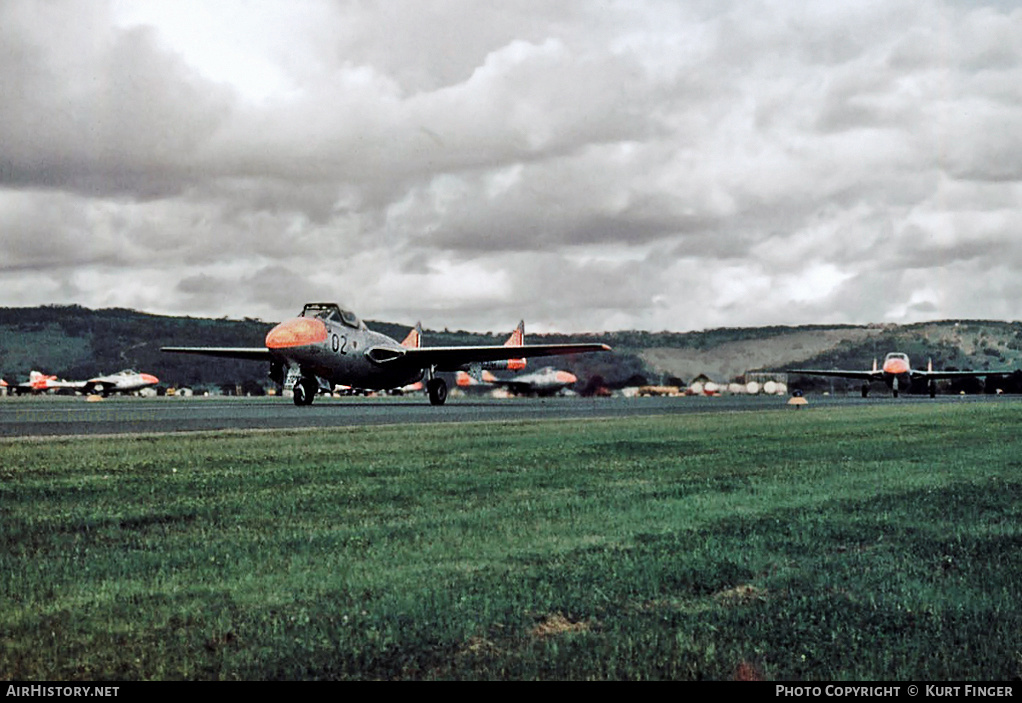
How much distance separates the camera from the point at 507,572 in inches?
247

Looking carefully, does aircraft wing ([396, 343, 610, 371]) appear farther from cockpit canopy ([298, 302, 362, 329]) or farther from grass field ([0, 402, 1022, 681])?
grass field ([0, 402, 1022, 681])

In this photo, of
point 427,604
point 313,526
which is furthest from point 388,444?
point 427,604

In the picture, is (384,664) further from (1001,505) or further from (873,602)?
(1001,505)

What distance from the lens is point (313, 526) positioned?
8102mm

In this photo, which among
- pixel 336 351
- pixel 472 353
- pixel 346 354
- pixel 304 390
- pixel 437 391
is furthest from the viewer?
pixel 437 391

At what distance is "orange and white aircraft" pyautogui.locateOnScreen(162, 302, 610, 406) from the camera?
3659 centimetres

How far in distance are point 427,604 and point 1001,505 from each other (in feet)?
23.9

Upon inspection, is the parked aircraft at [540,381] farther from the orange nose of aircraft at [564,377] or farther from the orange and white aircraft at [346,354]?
the orange and white aircraft at [346,354]

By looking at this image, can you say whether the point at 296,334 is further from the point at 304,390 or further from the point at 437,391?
the point at 437,391

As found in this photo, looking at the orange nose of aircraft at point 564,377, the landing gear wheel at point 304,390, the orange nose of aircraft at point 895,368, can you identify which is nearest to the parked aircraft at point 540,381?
the orange nose of aircraft at point 564,377

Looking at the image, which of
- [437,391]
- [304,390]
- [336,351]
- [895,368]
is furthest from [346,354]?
[895,368]

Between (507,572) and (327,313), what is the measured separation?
33.7m

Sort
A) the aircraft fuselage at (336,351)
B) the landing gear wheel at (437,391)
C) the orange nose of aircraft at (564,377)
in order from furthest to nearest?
1. the orange nose of aircraft at (564,377)
2. the landing gear wheel at (437,391)
3. the aircraft fuselage at (336,351)

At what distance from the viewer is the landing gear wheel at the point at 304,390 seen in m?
40.6
